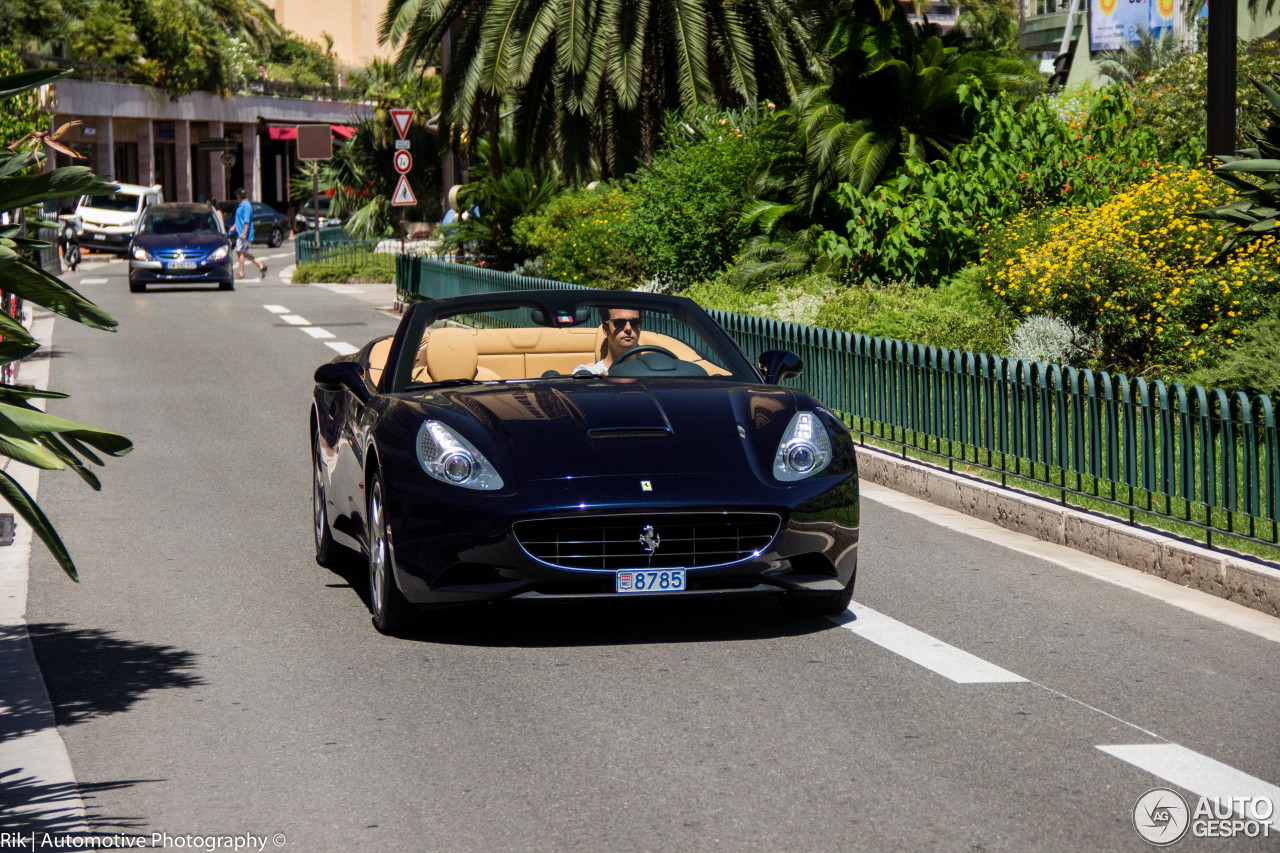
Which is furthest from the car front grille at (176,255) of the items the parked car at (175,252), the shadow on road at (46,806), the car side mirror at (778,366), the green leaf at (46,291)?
the shadow on road at (46,806)

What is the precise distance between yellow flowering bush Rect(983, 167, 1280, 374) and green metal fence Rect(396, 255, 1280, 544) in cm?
250

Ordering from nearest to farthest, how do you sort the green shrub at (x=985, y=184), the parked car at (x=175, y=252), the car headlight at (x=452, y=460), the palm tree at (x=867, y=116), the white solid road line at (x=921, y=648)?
the white solid road line at (x=921, y=648) → the car headlight at (x=452, y=460) → the green shrub at (x=985, y=184) → the palm tree at (x=867, y=116) → the parked car at (x=175, y=252)

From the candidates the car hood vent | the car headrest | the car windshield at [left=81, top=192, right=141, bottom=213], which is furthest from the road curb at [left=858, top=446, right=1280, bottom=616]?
the car windshield at [left=81, top=192, right=141, bottom=213]

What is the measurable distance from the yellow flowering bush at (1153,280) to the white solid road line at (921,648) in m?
6.53

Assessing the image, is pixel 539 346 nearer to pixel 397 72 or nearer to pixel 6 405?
pixel 6 405

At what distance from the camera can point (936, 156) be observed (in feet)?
67.3

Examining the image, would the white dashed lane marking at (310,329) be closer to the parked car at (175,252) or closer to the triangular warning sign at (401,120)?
the triangular warning sign at (401,120)

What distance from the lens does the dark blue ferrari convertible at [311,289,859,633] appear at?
6609 millimetres

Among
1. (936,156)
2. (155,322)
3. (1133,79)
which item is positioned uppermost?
(1133,79)

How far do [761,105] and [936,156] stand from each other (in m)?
8.15

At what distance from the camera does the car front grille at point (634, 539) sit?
661cm

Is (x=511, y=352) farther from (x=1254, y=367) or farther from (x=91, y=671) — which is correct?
(x=1254, y=367)

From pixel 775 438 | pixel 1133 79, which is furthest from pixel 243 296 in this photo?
pixel 1133 79

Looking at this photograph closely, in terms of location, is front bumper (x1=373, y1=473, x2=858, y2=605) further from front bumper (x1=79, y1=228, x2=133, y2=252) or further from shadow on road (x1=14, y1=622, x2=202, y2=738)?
front bumper (x1=79, y1=228, x2=133, y2=252)
